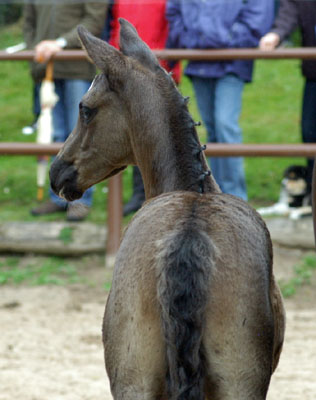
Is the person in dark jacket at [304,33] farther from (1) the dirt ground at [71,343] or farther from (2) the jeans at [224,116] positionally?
(1) the dirt ground at [71,343]

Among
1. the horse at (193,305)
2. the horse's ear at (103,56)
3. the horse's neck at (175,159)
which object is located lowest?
the horse at (193,305)

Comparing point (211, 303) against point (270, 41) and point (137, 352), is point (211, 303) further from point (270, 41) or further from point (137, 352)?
point (270, 41)

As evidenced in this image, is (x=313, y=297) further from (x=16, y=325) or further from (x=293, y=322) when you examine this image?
(x=16, y=325)

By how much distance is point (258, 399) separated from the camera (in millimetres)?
2338

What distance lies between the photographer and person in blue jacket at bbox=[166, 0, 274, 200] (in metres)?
5.88

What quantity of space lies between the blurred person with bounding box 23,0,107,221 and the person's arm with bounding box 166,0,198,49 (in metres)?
0.53

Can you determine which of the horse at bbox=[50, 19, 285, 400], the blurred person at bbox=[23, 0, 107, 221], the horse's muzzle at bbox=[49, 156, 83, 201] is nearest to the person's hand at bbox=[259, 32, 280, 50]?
the blurred person at bbox=[23, 0, 107, 221]

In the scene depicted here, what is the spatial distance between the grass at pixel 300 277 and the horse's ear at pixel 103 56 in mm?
3004

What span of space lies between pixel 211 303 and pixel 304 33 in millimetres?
4273

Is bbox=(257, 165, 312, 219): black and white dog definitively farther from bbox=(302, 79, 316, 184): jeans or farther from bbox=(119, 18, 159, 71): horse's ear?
bbox=(119, 18, 159, 71): horse's ear

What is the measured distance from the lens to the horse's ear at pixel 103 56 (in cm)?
298

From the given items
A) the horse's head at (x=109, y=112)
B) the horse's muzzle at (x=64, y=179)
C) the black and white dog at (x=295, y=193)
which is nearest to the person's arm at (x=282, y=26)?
the black and white dog at (x=295, y=193)

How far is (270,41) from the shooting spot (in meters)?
5.97

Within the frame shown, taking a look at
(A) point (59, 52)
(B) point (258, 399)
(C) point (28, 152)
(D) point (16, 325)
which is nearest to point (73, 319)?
(D) point (16, 325)
